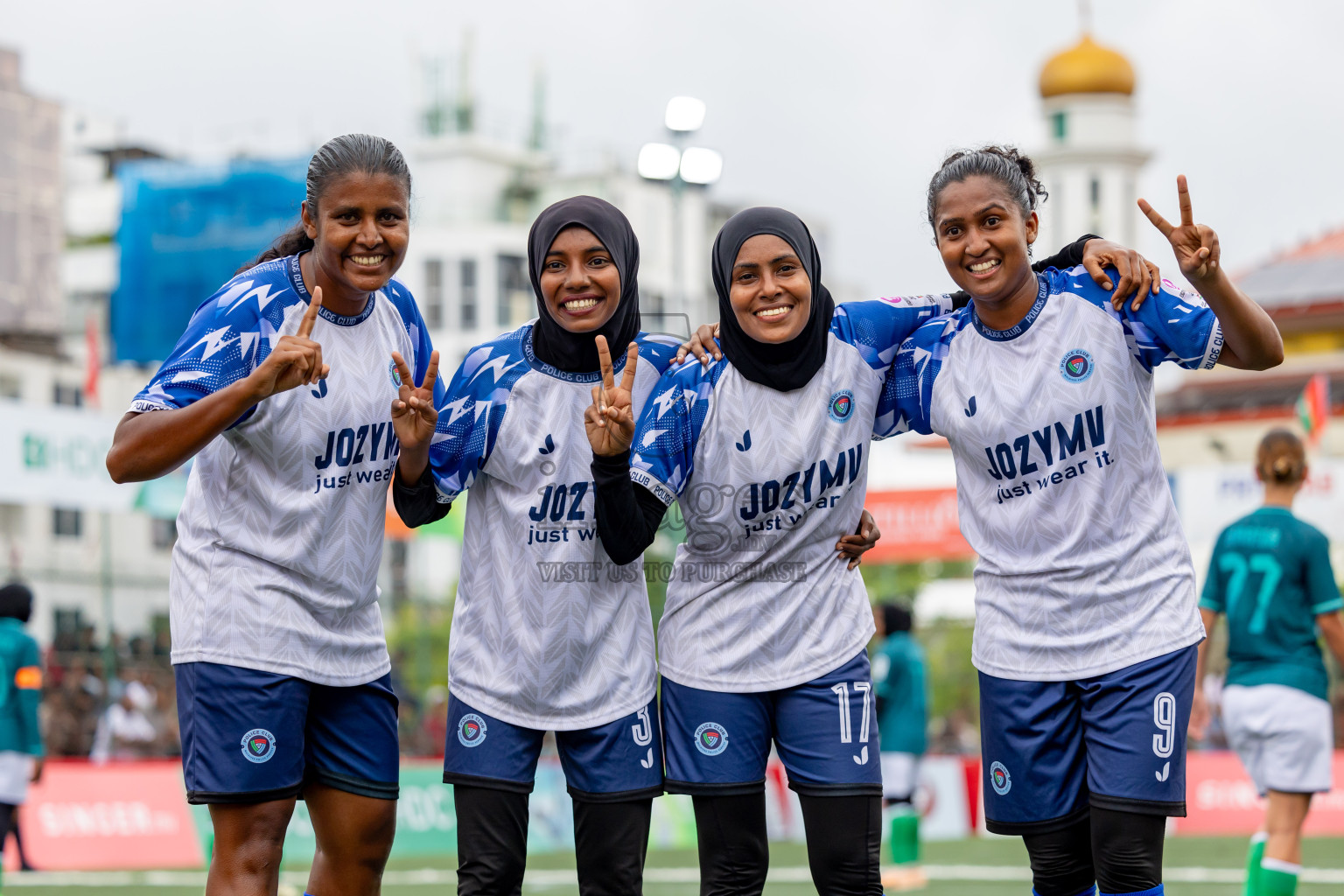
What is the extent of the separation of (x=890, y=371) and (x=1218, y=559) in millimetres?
3313

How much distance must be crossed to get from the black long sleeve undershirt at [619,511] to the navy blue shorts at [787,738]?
0.54 meters

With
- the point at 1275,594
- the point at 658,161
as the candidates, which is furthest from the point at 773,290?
the point at 658,161

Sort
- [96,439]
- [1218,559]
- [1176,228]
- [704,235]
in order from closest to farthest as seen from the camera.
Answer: [1176,228] → [1218,559] → [96,439] → [704,235]

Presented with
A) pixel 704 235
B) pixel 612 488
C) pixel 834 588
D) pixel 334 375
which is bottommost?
pixel 834 588

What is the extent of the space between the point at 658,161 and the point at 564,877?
7246 millimetres

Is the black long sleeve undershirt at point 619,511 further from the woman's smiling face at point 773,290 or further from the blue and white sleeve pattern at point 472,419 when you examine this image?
the woman's smiling face at point 773,290

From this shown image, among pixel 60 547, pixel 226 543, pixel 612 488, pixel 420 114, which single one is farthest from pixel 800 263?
pixel 420 114

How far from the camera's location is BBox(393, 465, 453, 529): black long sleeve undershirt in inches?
202

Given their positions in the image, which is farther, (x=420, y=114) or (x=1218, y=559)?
(x=420, y=114)

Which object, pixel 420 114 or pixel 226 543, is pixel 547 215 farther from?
pixel 420 114

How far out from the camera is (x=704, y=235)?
60688mm

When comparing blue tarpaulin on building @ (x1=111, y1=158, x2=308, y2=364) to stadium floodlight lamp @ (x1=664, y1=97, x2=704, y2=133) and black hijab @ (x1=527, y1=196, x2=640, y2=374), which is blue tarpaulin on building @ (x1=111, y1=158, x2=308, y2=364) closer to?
stadium floodlight lamp @ (x1=664, y1=97, x2=704, y2=133)

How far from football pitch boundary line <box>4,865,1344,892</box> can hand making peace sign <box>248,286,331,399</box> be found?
756 cm

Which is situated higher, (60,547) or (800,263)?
(800,263)
